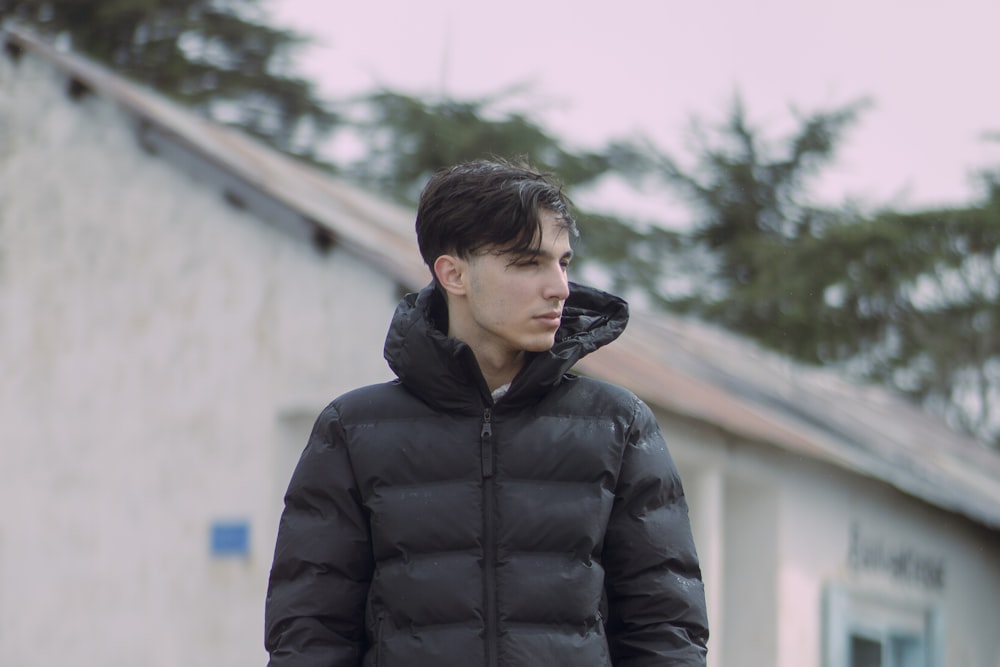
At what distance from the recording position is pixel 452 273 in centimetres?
292

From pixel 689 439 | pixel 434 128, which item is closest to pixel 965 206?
pixel 434 128

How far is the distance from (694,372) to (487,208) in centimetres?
841

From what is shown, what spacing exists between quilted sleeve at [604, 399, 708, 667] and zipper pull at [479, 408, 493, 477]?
0.73ft

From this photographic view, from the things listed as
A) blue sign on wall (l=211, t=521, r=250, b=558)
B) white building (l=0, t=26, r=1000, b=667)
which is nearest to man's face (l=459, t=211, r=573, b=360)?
white building (l=0, t=26, r=1000, b=667)

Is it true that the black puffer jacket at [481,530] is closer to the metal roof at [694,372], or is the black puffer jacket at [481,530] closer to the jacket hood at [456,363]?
the jacket hood at [456,363]

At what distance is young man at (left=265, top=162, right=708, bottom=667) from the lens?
271 centimetres

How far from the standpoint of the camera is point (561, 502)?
275 centimetres

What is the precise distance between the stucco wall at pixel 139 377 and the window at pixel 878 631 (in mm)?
3734

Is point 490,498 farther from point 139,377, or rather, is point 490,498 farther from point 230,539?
point 139,377

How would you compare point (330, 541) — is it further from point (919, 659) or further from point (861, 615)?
point (919, 659)

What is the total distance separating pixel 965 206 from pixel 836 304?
241cm

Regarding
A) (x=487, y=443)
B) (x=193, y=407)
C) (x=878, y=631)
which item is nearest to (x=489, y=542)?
(x=487, y=443)

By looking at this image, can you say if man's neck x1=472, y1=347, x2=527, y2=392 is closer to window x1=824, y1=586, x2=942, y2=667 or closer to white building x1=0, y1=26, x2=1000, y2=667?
white building x1=0, y1=26, x2=1000, y2=667

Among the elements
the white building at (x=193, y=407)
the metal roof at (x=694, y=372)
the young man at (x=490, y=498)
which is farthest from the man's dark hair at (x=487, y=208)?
the white building at (x=193, y=407)
